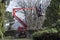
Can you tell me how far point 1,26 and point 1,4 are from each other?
1.46 metres

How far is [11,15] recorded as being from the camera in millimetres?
36219

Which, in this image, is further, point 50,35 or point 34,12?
point 34,12

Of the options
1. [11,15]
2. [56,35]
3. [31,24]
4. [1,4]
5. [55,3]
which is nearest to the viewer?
[1,4]

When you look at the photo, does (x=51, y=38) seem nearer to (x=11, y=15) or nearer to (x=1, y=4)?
(x=1, y=4)

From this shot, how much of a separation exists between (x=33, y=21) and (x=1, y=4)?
24.0 metres

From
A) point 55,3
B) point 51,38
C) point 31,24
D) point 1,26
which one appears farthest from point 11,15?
Result: point 1,26

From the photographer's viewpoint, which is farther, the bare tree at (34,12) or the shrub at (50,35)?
the bare tree at (34,12)

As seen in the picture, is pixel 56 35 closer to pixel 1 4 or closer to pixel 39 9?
pixel 1 4

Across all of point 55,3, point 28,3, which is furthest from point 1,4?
point 28,3

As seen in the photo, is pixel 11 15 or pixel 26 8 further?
pixel 26 8

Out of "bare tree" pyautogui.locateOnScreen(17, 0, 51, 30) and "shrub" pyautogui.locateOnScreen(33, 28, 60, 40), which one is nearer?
"shrub" pyautogui.locateOnScreen(33, 28, 60, 40)

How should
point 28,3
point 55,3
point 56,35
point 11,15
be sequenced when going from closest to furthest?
point 56,35, point 55,3, point 11,15, point 28,3

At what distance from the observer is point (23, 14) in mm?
43094

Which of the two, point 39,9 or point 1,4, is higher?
point 1,4
